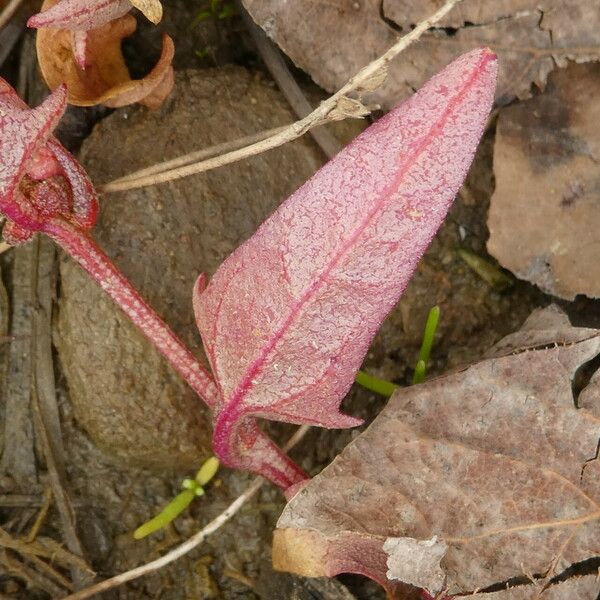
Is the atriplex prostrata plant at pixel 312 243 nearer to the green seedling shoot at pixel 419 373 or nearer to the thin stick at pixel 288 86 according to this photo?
the green seedling shoot at pixel 419 373

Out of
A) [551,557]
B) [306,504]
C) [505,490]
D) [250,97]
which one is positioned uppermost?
[250,97]

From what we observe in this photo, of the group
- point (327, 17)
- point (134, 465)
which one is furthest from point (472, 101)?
point (134, 465)

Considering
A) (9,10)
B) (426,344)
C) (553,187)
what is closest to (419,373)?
(426,344)

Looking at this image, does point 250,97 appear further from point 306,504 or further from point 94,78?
point 306,504

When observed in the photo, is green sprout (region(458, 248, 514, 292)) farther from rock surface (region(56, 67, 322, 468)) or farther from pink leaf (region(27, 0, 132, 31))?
pink leaf (region(27, 0, 132, 31))

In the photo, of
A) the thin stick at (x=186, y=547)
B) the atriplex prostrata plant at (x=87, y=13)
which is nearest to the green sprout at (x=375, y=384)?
the thin stick at (x=186, y=547)

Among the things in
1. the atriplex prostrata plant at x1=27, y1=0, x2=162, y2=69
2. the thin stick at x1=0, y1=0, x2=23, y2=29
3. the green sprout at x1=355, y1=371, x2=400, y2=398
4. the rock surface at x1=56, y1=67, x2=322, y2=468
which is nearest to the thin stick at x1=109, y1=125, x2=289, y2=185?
the rock surface at x1=56, y1=67, x2=322, y2=468
